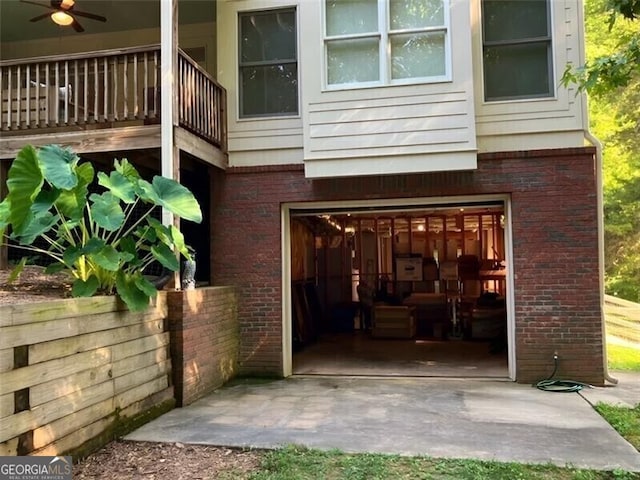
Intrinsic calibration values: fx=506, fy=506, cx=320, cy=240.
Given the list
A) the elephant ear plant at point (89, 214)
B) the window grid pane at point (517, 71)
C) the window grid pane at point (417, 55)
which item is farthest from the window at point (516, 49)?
the elephant ear plant at point (89, 214)

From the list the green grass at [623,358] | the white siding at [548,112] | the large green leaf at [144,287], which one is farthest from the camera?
the green grass at [623,358]

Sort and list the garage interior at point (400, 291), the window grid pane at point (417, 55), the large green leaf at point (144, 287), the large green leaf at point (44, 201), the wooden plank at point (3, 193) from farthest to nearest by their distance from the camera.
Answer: the garage interior at point (400, 291) < the window grid pane at point (417, 55) < the wooden plank at point (3, 193) < the large green leaf at point (144, 287) < the large green leaf at point (44, 201)

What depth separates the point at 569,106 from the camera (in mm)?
6480

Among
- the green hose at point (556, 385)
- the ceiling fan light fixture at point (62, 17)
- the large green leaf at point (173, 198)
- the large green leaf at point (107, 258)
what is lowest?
the green hose at point (556, 385)

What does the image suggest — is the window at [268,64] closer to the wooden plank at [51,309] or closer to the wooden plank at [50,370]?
the wooden plank at [51,309]

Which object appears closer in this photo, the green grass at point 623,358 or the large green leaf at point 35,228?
the large green leaf at point 35,228

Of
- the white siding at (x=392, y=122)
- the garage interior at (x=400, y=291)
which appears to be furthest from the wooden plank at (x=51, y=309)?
the garage interior at (x=400, y=291)

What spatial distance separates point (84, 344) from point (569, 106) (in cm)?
→ 617

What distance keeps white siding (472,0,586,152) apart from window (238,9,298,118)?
253cm

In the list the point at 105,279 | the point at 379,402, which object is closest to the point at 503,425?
the point at 379,402

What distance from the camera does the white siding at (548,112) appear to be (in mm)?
6469

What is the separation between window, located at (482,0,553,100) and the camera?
A: 21.7 feet

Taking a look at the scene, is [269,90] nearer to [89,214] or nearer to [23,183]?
[89,214]

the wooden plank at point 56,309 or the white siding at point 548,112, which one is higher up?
the white siding at point 548,112
